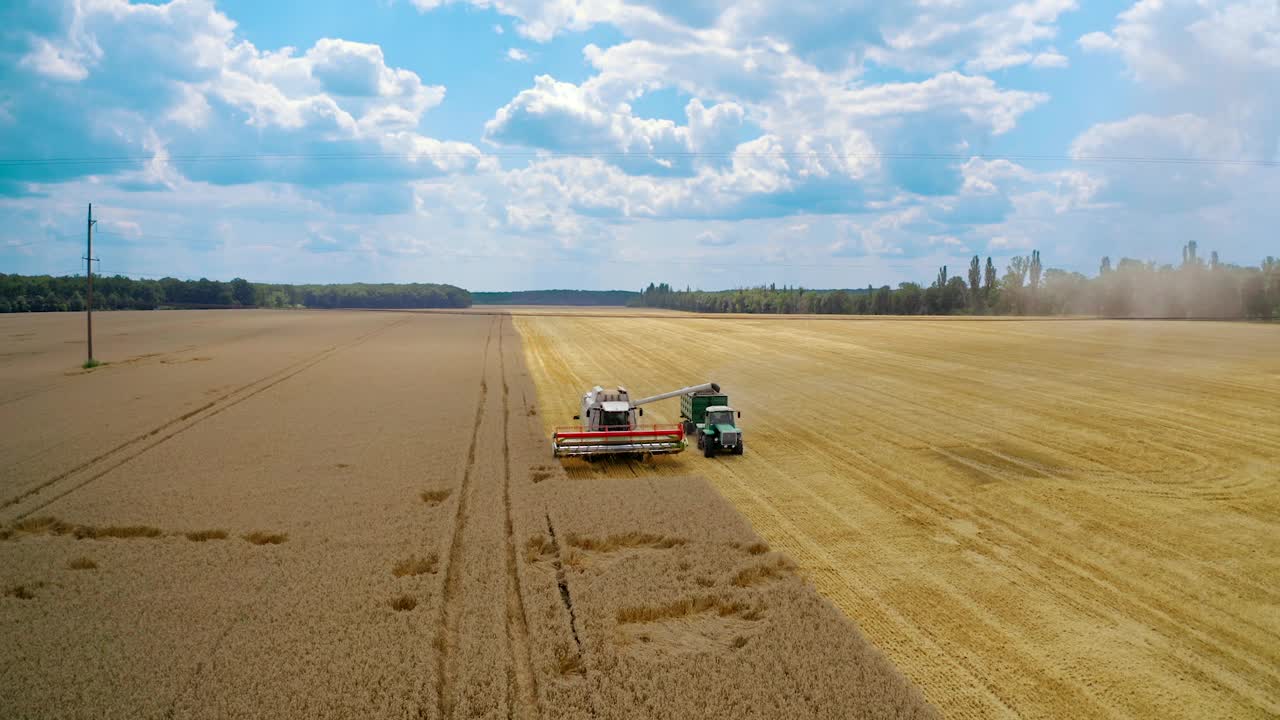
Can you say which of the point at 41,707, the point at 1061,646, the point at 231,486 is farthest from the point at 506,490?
the point at 1061,646

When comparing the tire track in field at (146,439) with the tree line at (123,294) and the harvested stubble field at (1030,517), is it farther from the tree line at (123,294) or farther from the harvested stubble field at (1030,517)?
the tree line at (123,294)

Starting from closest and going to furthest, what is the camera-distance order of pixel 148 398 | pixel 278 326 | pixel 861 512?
pixel 861 512 → pixel 148 398 → pixel 278 326

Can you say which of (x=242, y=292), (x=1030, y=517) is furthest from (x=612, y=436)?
(x=242, y=292)

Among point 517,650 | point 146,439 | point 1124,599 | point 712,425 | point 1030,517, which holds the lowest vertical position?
point 517,650

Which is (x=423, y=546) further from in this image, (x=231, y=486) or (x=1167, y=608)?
(x=1167, y=608)

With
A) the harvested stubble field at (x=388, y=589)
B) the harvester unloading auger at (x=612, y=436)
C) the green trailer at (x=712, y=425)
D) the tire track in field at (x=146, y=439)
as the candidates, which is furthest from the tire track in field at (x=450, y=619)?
the tire track in field at (x=146, y=439)

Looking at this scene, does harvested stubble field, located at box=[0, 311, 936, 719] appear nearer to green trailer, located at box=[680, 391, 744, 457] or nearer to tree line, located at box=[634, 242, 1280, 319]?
green trailer, located at box=[680, 391, 744, 457]

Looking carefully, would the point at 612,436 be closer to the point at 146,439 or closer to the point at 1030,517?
the point at 1030,517

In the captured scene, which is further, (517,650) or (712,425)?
(712,425)
